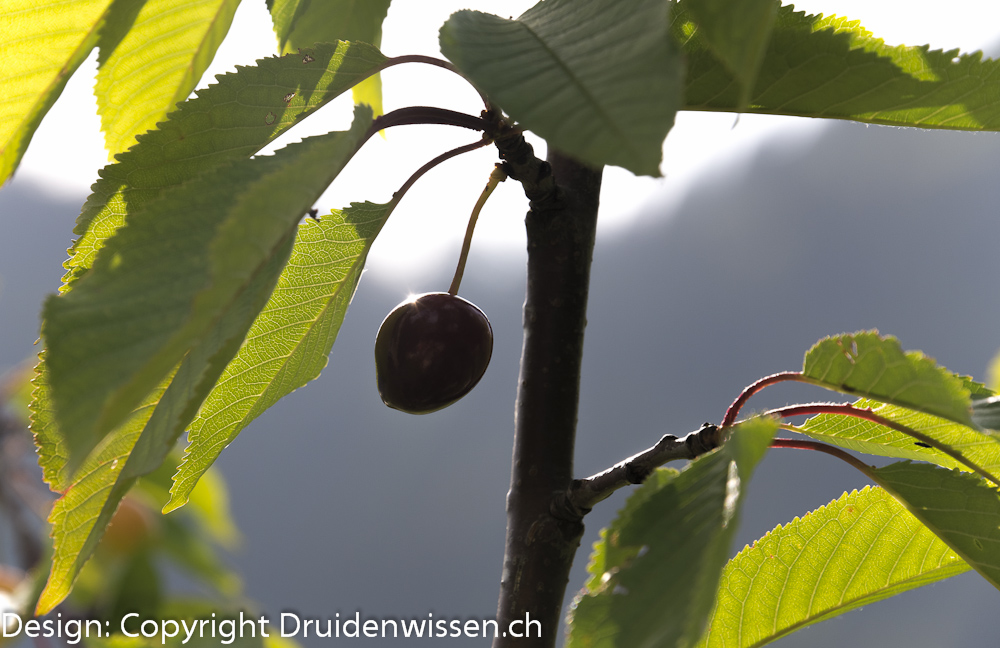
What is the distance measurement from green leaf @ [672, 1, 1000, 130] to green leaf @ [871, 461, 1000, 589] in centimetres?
22

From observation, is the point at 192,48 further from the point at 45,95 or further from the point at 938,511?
the point at 938,511

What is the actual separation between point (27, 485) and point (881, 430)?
1.19 meters

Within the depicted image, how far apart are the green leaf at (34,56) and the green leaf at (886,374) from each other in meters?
0.54

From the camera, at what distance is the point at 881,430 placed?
0.52 meters

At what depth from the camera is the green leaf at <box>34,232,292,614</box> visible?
12.8 inches

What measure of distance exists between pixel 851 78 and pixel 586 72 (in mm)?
223

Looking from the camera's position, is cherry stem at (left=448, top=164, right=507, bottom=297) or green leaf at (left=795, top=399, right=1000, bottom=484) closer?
green leaf at (left=795, top=399, right=1000, bottom=484)

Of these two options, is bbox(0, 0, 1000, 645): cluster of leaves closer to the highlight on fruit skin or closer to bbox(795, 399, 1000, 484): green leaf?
bbox(795, 399, 1000, 484): green leaf

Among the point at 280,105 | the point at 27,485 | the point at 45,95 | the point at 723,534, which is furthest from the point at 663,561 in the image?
the point at 27,485

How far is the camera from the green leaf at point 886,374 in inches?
15.3

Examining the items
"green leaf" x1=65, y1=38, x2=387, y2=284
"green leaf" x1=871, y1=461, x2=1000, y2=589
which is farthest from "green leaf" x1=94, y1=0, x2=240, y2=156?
"green leaf" x1=871, y1=461, x2=1000, y2=589

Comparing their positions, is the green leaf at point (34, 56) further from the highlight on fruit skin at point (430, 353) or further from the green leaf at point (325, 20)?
the highlight on fruit skin at point (430, 353)

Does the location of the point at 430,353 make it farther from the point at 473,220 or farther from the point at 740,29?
the point at 740,29

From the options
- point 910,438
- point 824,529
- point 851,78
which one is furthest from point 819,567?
point 851,78
